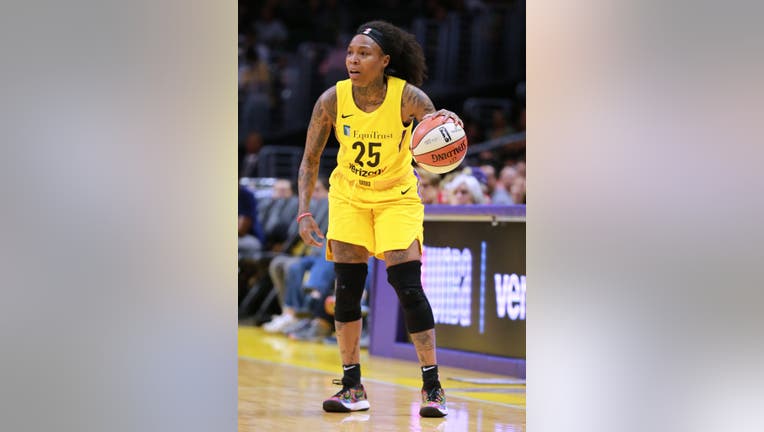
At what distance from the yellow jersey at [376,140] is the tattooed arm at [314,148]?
0.26 feet

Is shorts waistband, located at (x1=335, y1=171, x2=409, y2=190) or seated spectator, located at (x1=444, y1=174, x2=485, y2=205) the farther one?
seated spectator, located at (x1=444, y1=174, x2=485, y2=205)

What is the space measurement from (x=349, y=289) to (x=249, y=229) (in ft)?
22.3

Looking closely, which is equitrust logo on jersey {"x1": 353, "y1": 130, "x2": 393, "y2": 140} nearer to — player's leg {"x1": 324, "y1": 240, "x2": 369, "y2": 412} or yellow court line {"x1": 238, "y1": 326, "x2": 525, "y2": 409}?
player's leg {"x1": 324, "y1": 240, "x2": 369, "y2": 412}

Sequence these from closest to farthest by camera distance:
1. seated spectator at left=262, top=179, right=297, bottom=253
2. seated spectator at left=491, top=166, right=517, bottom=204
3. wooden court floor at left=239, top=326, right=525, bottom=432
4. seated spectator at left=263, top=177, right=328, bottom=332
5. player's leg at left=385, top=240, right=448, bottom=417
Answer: wooden court floor at left=239, top=326, right=525, bottom=432 < player's leg at left=385, top=240, right=448, bottom=417 < seated spectator at left=491, top=166, right=517, bottom=204 < seated spectator at left=263, top=177, right=328, bottom=332 < seated spectator at left=262, top=179, right=297, bottom=253

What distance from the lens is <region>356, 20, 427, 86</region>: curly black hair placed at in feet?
19.7

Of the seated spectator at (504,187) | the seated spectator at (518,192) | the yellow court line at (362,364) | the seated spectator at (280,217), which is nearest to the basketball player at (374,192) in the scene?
the yellow court line at (362,364)

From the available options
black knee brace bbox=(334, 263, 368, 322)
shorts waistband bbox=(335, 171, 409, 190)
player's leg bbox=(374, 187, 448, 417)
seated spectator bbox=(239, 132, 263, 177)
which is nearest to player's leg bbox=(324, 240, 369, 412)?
black knee brace bbox=(334, 263, 368, 322)

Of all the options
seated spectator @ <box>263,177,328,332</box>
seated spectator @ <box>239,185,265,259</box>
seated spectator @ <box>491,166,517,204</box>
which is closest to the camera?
seated spectator @ <box>491,166,517,204</box>

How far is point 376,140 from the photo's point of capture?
5.88m

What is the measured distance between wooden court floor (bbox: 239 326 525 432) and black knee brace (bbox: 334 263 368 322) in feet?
1.86

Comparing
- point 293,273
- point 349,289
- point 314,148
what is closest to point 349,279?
point 349,289
